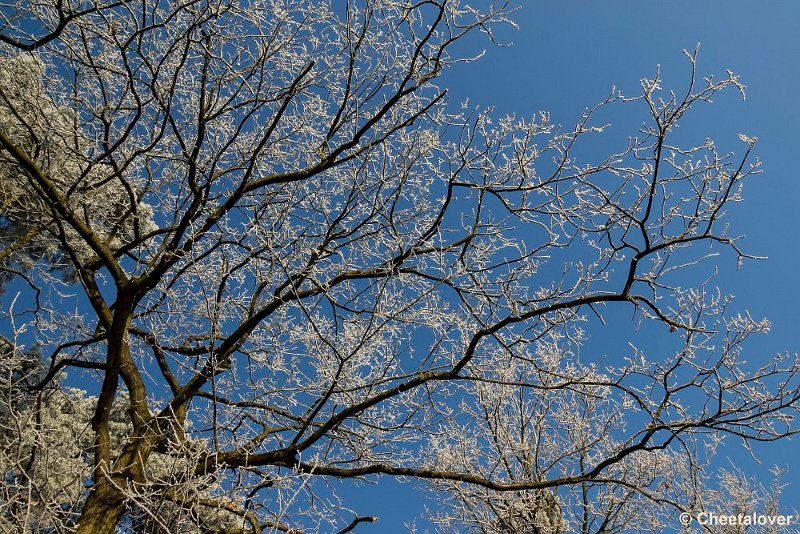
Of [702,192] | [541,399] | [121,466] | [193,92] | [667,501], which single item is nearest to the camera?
[702,192]

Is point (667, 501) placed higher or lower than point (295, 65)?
lower

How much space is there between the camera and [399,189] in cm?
426

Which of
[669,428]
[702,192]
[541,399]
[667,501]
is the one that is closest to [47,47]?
[702,192]

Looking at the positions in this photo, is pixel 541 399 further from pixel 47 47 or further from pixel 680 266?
pixel 47 47

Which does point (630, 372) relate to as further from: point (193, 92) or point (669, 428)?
point (193, 92)

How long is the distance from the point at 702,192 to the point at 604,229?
24.3 inches

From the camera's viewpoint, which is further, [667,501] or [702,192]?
[667,501]

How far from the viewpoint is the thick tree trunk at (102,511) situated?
13.9 feet

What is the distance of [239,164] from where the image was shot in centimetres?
548

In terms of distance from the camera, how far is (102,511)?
14.1 feet

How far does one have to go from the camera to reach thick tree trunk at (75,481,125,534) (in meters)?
4.24

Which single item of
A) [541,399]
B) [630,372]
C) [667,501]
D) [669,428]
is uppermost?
[541,399]

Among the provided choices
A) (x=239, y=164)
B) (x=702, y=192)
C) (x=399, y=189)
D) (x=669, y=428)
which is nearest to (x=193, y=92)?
(x=239, y=164)

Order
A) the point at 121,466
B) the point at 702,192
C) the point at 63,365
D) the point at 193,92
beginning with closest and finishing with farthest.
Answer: the point at 702,192 → the point at 121,466 → the point at 193,92 → the point at 63,365
